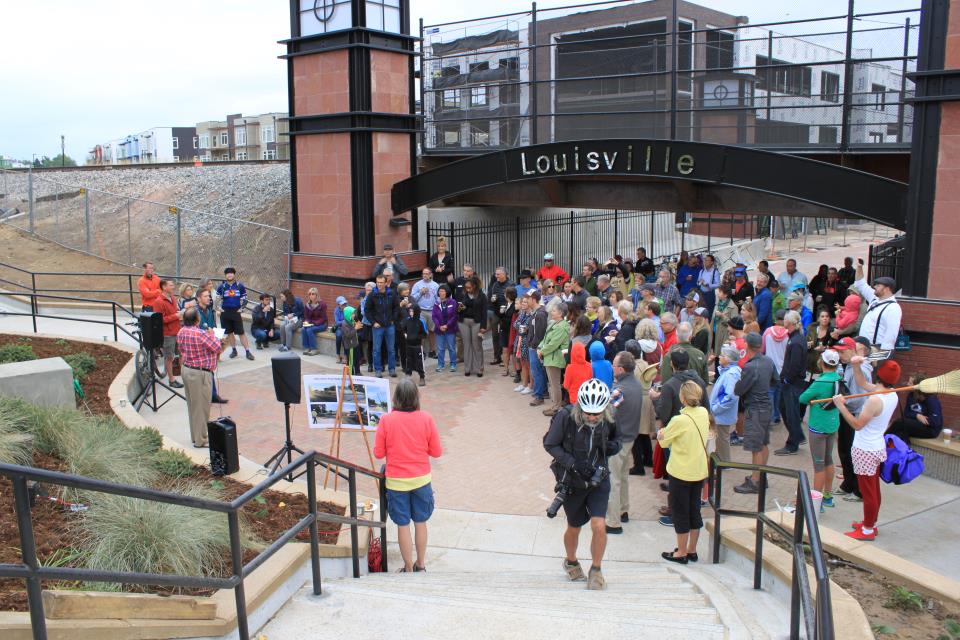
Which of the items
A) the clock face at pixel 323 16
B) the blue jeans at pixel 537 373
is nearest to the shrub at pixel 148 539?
the blue jeans at pixel 537 373

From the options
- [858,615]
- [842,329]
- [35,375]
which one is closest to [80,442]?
[35,375]

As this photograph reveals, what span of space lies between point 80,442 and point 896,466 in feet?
24.7

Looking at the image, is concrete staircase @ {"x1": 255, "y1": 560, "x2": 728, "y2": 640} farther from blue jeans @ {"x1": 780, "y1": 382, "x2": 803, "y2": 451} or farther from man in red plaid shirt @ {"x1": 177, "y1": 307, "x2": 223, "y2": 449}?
man in red plaid shirt @ {"x1": 177, "y1": 307, "x2": 223, "y2": 449}

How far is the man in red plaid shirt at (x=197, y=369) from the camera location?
10336 mm

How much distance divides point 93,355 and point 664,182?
1183cm

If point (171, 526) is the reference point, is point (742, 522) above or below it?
below

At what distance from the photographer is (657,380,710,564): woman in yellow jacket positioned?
7.07 meters

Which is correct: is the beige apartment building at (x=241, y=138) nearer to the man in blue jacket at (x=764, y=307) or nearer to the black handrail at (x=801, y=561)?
the man in blue jacket at (x=764, y=307)

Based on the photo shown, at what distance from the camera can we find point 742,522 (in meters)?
7.82

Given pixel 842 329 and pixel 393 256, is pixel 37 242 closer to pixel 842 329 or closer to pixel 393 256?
pixel 393 256

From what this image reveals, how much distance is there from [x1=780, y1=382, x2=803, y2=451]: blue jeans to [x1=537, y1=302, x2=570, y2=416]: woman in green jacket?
3110 mm

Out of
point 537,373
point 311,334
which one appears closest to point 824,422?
point 537,373

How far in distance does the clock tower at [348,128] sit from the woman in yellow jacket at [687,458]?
10699 mm

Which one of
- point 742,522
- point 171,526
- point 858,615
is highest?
point 171,526
